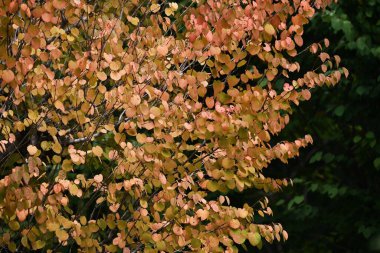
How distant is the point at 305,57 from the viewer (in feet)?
34.6

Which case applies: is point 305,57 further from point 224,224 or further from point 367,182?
point 224,224

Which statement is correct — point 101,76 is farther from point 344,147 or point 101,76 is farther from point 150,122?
point 344,147

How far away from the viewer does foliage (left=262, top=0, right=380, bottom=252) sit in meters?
10.0

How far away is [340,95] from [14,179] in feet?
21.8

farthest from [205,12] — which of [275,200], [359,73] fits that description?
[275,200]

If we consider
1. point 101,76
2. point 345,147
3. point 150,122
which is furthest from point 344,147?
point 101,76

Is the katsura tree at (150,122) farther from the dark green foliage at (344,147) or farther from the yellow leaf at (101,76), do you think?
the dark green foliage at (344,147)

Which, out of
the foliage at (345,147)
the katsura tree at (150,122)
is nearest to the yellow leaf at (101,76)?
the katsura tree at (150,122)

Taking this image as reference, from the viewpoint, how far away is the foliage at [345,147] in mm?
10045

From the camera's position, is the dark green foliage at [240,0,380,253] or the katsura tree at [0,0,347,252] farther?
the dark green foliage at [240,0,380,253]

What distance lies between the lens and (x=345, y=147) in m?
11.0

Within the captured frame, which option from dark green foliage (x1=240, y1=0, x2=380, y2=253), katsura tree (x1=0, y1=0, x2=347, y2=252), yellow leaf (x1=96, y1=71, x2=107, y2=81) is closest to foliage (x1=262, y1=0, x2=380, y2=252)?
dark green foliage (x1=240, y1=0, x2=380, y2=253)

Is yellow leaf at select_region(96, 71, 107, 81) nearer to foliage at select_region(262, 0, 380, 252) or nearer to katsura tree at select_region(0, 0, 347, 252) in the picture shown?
katsura tree at select_region(0, 0, 347, 252)

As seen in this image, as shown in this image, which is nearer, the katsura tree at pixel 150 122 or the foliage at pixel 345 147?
the katsura tree at pixel 150 122
